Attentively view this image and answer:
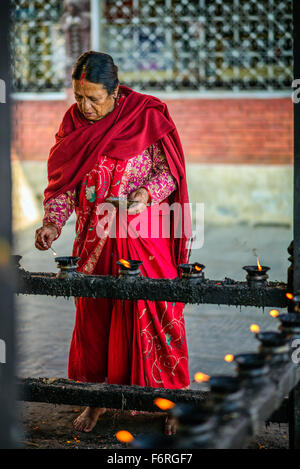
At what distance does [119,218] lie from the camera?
3125mm

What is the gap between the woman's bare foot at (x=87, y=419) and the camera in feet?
10.3

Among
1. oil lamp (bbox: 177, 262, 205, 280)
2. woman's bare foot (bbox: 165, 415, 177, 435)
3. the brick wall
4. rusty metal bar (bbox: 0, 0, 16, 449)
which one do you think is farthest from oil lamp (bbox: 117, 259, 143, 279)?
the brick wall

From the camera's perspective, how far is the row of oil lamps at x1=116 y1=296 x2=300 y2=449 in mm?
1500

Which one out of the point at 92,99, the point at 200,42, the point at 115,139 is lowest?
the point at 115,139

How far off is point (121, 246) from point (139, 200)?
0.25 m

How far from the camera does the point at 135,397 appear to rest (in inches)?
111

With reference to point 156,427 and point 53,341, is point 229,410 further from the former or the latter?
point 53,341

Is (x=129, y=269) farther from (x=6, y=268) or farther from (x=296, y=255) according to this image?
(x=6, y=268)

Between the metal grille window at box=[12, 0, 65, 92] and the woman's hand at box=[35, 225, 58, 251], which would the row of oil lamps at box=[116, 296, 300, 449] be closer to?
the woman's hand at box=[35, 225, 58, 251]

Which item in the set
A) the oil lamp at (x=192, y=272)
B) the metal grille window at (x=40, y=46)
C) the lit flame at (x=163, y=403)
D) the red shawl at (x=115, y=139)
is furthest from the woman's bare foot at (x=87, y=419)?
the metal grille window at (x=40, y=46)

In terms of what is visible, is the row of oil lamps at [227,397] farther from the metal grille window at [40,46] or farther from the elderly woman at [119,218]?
the metal grille window at [40,46]

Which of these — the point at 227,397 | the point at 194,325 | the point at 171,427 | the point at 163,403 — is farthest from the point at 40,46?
the point at 227,397
